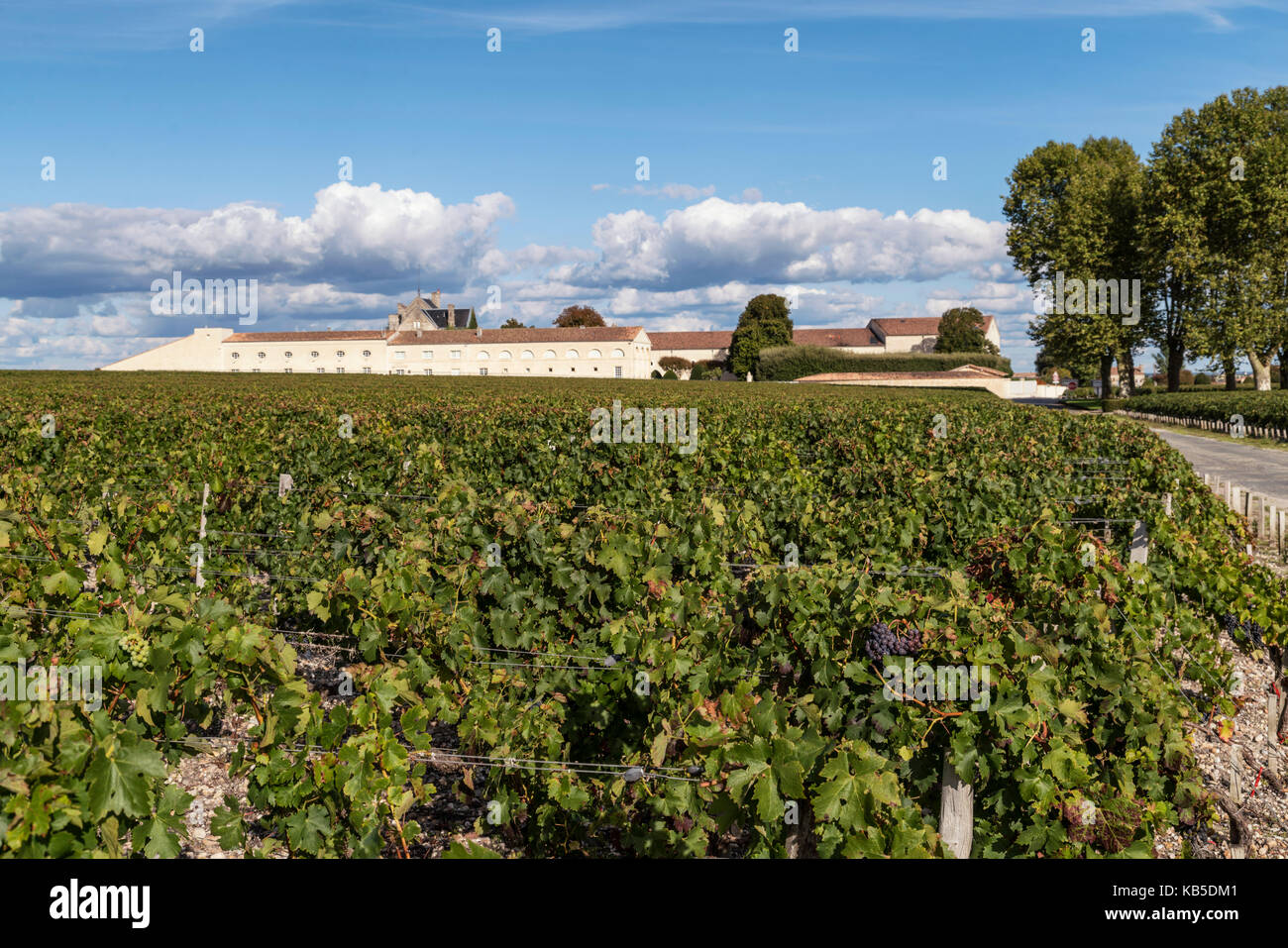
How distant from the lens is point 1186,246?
45.1m

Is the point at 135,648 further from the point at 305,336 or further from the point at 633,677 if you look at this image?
the point at 305,336

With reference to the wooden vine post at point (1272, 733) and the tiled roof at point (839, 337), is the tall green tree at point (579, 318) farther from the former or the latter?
the wooden vine post at point (1272, 733)

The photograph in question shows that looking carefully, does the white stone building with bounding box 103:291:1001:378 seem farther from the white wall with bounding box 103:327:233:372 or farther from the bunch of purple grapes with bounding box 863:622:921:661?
the bunch of purple grapes with bounding box 863:622:921:661

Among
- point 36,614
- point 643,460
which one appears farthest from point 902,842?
point 643,460

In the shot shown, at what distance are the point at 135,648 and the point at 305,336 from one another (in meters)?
99.5

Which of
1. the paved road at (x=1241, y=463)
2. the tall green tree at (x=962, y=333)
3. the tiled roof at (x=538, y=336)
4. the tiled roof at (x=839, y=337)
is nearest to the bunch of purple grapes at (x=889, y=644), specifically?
the paved road at (x=1241, y=463)

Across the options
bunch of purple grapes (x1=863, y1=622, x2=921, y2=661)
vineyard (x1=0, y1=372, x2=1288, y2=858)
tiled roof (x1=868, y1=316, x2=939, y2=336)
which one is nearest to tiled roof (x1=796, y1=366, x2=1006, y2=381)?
tiled roof (x1=868, y1=316, x2=939, y2=336)

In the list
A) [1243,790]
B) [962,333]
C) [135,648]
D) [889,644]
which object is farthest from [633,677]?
[962,333]

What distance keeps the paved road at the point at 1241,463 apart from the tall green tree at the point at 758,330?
59.7 metres

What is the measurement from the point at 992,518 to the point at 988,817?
414 centimetres

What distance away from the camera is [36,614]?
4.88m
